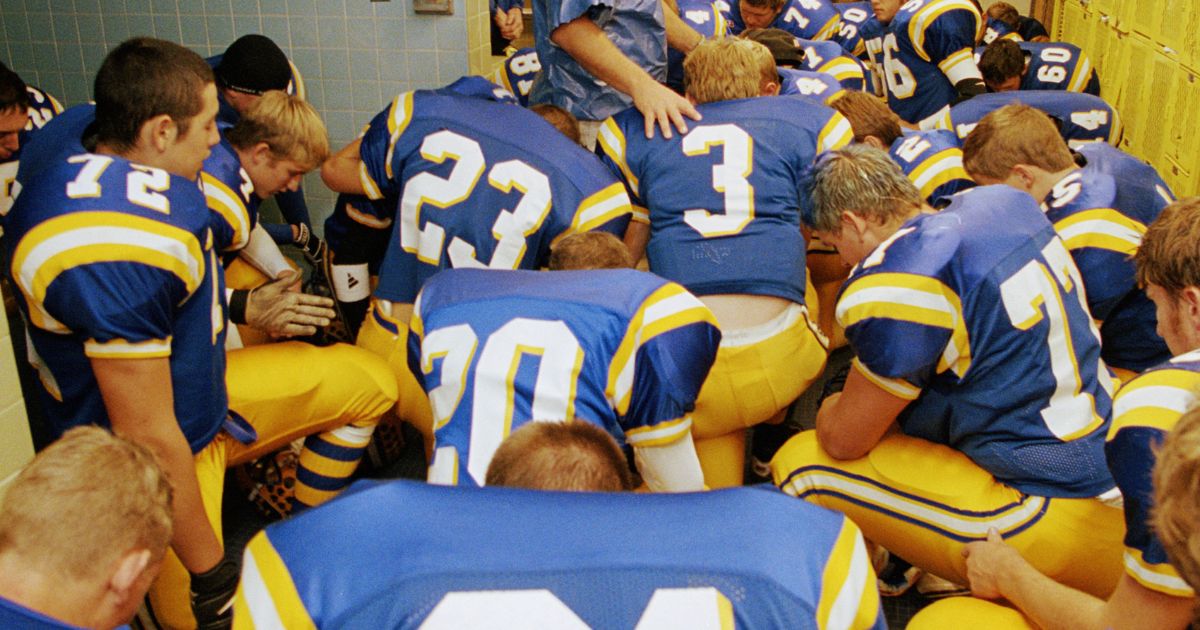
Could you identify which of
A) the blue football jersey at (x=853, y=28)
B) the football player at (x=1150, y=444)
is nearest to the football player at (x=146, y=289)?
the football player at (x=1150, y=444)

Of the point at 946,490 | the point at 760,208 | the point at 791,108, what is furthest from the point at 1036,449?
the point at 791,108

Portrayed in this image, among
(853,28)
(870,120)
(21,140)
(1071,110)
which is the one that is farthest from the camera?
(853,28)

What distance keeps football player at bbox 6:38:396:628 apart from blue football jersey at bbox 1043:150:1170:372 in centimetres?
203

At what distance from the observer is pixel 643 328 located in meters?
1.90

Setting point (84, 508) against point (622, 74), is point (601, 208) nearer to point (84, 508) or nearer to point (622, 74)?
point (622, 74)

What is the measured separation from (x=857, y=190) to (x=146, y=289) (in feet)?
4.83

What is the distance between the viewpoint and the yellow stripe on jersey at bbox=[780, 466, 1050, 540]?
2049 millimetres

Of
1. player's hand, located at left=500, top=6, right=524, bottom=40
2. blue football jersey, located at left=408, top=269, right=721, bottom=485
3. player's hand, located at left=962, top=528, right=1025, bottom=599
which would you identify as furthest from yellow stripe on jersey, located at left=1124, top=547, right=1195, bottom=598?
player's hand, located at left=500, top=6, right=524, bottom=40

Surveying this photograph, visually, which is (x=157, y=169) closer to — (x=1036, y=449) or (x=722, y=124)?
(x=722, y=124)

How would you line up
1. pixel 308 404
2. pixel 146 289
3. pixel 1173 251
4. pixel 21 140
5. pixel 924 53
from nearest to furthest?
pixel 1173 251, pixel 146 289, pixel 308 404, pixel 21 140, pixel 924 53

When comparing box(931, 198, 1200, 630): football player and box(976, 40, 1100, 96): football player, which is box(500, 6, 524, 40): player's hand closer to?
box(976, 40, 1100, 96): football player

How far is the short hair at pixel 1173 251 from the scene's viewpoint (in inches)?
66.6

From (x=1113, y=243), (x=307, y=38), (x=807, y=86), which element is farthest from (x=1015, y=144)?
(x=307, y=38)

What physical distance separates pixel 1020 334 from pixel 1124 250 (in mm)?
692
